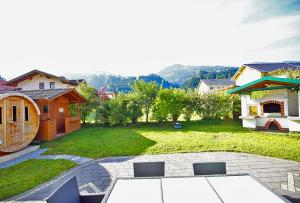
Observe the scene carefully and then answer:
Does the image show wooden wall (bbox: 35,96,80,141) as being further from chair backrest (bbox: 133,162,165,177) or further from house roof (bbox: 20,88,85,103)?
chair backrest (bbox: 133,162,165,177)

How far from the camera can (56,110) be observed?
46.3 feet

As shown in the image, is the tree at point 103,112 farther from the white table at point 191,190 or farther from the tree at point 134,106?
the white table at point 191,190

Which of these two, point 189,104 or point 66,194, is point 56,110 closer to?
point 189,104

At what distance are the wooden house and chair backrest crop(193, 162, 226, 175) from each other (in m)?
10.3

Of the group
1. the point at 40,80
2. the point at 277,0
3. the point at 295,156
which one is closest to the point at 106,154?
the point at 295,156

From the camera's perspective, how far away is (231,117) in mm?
16844

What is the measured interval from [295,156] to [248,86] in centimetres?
610

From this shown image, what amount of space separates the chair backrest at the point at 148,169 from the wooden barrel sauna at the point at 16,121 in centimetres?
729

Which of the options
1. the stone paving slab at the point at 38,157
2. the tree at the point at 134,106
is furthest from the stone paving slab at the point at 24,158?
the tree at the point at 134,106

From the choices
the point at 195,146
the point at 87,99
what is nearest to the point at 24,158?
the point at 195,146

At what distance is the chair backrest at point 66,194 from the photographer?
2.62m

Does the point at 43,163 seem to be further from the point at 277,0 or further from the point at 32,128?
the point at 277,0

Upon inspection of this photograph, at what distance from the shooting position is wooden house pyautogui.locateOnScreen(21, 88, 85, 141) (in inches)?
464

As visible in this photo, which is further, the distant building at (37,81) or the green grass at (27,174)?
the distant building at (37,81)
